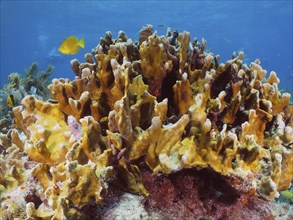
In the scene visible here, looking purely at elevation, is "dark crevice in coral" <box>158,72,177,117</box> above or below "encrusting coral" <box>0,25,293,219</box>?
above

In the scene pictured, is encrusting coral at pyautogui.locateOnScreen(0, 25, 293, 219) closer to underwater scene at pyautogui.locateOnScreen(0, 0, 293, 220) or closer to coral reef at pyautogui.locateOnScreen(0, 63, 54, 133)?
underwater scene at pyautogui.locateOnScreen(0, 0, 293, 220)

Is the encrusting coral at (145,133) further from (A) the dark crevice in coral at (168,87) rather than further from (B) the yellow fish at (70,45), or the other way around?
(B) the yellow fish at (70,45)

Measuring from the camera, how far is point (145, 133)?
6.39 ft

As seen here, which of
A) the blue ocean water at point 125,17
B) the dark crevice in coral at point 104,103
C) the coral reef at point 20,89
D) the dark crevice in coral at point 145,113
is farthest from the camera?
→ the blue ocean water at point 125,17

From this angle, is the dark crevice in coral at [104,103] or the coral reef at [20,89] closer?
the dark crevice in coral at [104,103]

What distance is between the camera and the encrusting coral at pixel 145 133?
193 cm

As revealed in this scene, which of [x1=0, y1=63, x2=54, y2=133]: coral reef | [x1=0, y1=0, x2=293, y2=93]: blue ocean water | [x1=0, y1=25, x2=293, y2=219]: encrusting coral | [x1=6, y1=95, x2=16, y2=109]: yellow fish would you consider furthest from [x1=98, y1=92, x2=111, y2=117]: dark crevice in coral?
[x1=0, y1=0, x2=293, y2=93]: blue ocean water

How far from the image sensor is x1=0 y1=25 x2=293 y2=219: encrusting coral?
6.33ft

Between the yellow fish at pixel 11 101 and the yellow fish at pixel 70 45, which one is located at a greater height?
the yellow fish at pixel 70 45

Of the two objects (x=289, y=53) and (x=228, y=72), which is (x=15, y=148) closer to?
(x=228, y=72)

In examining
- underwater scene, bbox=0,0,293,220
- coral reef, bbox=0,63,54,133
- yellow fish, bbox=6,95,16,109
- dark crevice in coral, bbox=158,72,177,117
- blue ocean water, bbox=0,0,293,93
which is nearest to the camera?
underwater scene, bbox=0,0,293,220

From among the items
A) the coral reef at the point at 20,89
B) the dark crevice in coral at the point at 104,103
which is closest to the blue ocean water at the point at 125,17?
the coral reef at the point at 20,89

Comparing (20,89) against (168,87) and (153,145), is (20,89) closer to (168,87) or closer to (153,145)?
(168,87)

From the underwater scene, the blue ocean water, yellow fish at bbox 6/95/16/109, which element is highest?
the blue ocean water
